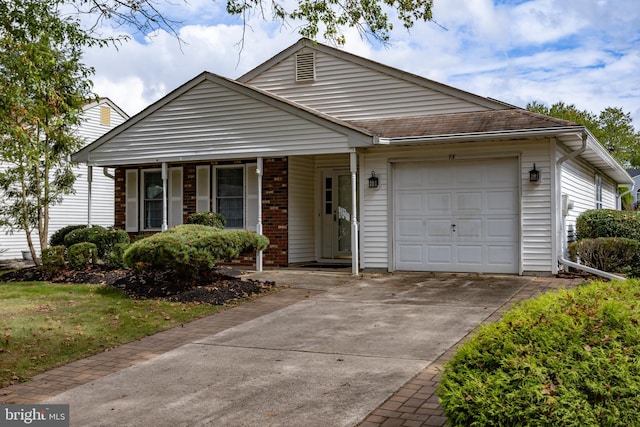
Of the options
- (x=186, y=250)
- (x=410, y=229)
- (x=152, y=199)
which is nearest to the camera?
(x=186, y=250)

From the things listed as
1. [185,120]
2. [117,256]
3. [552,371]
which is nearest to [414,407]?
[552,371]

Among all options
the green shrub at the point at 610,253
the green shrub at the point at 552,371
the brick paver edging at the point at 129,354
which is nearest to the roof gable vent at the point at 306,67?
the green shrub at the point at 610,253

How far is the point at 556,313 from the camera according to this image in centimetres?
379

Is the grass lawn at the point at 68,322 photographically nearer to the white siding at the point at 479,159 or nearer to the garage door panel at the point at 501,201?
the white siding at the point at 479,159

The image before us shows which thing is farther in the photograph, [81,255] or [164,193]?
[164,193]

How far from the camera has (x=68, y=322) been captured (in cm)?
823

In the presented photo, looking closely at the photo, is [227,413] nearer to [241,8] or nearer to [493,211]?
[241,8]

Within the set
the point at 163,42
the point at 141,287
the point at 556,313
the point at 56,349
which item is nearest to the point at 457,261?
the point at 141,287

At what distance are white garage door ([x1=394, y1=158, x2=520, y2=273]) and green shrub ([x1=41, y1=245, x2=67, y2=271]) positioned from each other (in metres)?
6.92

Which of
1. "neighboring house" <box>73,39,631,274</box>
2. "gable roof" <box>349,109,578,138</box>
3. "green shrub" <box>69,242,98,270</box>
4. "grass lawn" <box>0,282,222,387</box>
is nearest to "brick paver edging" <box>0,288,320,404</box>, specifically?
"grass lawn" <box>0,282,222,387</box>

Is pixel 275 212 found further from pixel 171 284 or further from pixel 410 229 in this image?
pixel 171 284

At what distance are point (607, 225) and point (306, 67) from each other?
8257mm

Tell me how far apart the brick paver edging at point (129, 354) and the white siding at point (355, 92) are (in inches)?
274

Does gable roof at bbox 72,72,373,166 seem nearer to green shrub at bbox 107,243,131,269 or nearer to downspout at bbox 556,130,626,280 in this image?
green shrub at bbox 107,243,131,269
